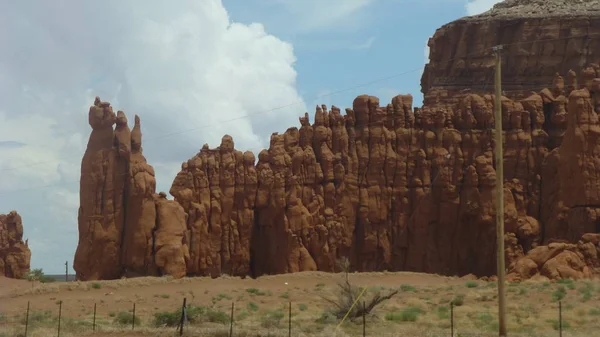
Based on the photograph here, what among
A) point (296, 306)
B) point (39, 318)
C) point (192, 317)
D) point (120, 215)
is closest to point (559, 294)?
point (296, 306)

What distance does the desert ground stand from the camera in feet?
116

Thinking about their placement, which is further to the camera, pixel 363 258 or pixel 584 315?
pixel 363 258

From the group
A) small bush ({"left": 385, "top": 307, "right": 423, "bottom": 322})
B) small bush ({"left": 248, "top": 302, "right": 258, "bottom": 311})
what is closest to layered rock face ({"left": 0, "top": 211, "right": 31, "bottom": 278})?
small bush ({"left": 248, "top": 302, "right": 258, "bottom": 311})

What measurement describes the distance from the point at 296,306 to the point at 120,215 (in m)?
17.0

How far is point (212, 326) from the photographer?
1465 inches

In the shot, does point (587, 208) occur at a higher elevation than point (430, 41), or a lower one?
lower

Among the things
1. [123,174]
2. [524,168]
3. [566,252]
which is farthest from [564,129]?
[123,174]

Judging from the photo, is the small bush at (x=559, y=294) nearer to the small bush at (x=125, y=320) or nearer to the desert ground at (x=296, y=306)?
the desert ground at (x=296, y=306)

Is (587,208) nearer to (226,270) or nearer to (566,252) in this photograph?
(566,252)

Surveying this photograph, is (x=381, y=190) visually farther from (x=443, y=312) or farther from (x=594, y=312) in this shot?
(x=594, y=312)

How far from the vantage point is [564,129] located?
62656mm

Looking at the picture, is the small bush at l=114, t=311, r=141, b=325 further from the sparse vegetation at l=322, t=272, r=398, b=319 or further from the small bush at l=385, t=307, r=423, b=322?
the small bush at l=385, t=307, r=423, b=322

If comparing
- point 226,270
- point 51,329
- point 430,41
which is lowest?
point 51,329

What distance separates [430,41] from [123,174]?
35311 millimetres
